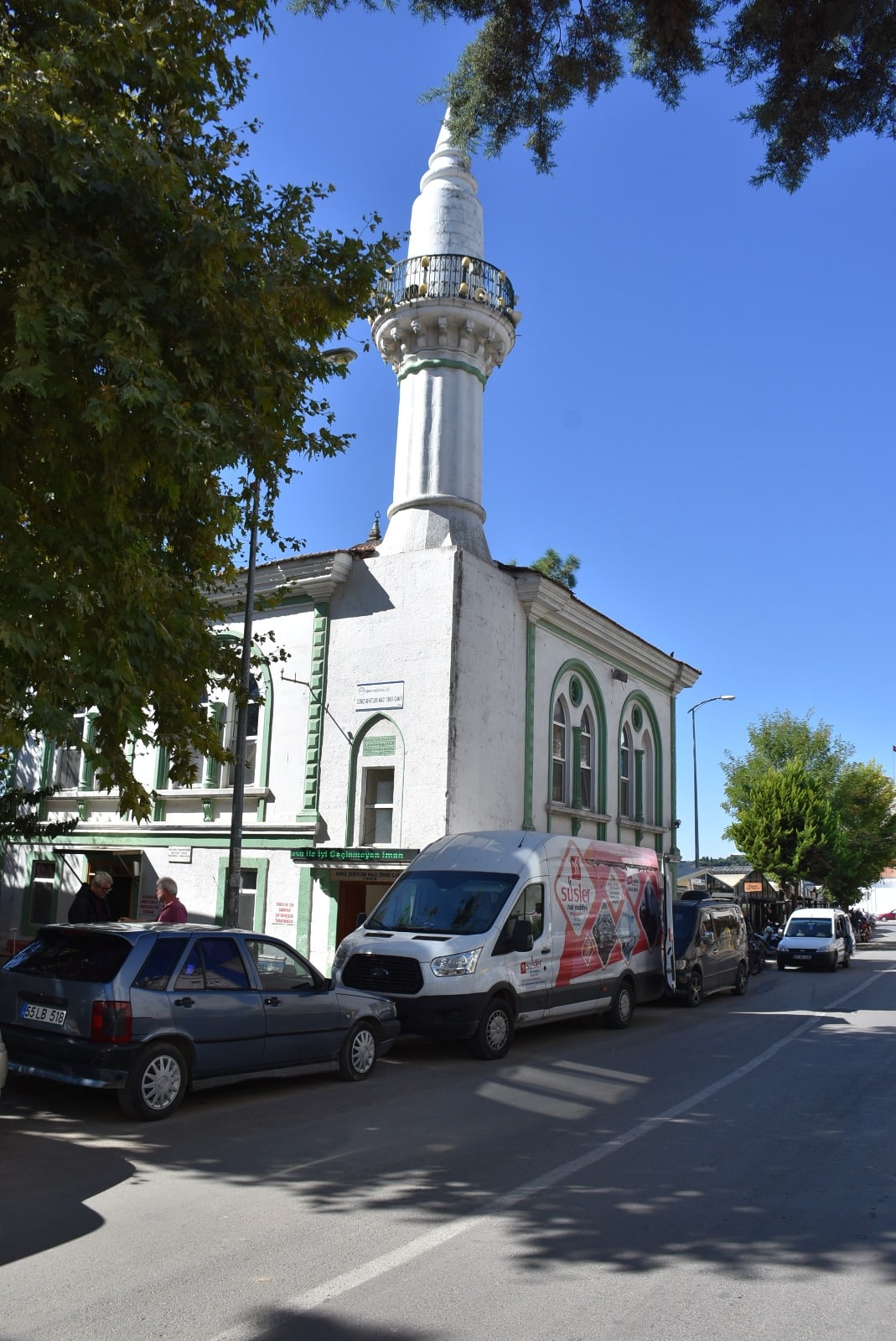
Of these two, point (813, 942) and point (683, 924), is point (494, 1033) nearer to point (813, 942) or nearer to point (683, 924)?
point (683, 924)

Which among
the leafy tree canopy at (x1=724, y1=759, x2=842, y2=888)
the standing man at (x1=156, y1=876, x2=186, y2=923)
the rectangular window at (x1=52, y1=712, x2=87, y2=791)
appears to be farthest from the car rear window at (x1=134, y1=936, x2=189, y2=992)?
the leafy tree canopy at (x1=724, y1=759, x2=842, y2=888)

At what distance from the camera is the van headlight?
39.4 feet

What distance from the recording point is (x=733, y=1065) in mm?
11922

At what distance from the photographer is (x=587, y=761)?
2425 centimetres

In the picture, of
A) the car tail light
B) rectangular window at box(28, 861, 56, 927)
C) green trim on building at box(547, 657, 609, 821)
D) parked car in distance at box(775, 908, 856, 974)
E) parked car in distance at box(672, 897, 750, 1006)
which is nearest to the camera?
the car tail light

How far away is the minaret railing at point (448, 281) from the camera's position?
21.9 meters

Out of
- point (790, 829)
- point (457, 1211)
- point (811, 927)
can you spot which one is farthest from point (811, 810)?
point (457, 1211)

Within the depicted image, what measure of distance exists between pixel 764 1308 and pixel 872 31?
397 inches

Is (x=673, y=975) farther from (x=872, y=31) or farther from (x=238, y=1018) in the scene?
(x=872, y=31)

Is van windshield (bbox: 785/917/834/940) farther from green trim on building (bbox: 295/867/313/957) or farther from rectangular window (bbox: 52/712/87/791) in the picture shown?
rectangular window (bbox: 52/712/87/791)

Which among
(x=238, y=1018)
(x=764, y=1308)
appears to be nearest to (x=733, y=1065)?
(x=238, y=1018)

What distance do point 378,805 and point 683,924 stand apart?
19.0 feet

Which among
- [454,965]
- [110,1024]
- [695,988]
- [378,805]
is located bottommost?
[695,988]

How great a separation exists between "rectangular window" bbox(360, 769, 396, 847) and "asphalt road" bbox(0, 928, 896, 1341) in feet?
28.2
